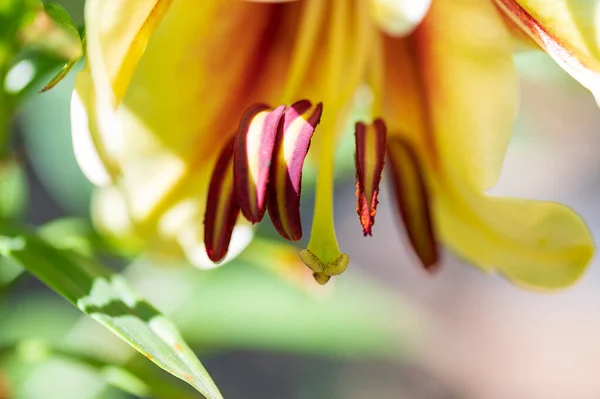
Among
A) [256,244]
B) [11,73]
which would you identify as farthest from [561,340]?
[11,73]

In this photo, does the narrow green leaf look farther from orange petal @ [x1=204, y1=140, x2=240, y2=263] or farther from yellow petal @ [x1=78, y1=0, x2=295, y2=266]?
orange petal @ [x1=204, y1=140, x2=240, y2=263]

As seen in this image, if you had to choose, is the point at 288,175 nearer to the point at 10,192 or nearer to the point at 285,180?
the point at 285,180


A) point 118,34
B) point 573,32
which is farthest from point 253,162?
point 573,32

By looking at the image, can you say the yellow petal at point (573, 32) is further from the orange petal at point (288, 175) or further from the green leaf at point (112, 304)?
the green leaf at point (112, 304)

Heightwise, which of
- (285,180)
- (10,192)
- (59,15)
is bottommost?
(10,192)

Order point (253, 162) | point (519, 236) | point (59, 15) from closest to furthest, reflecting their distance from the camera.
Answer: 1. point (59, 15)
2. point (253, 162)
3. point (519, 236)

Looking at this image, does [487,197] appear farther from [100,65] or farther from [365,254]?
[365,254]

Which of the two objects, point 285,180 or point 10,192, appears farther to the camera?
point 10,192
